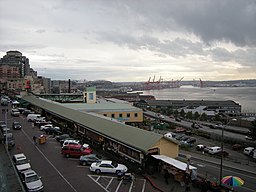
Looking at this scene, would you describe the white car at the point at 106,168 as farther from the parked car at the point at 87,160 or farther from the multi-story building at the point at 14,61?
the multi-story building at the point at 14,61

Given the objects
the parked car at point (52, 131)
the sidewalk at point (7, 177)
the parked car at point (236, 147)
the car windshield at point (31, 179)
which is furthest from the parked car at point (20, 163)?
the parked car at point (236, 147)

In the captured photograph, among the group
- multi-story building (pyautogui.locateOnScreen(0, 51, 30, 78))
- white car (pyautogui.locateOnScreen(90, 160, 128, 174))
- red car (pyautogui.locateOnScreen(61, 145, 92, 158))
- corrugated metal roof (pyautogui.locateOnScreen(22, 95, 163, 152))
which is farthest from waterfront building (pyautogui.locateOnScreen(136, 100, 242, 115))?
multi-story building (pyautogui.locateOnScreen(0, 51, 30, 78))

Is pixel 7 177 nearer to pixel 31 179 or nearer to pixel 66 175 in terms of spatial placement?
pixel 31 179

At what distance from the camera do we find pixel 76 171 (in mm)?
10000

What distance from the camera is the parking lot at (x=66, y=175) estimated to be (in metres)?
8.50

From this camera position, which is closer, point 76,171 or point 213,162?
point 76,171

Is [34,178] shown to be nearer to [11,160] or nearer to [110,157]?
[11,160]

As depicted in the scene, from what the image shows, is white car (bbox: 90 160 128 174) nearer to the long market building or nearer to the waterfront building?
the long market building

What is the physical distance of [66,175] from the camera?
953cm

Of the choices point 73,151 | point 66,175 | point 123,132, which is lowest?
point 66,175

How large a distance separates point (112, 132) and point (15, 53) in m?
96.3

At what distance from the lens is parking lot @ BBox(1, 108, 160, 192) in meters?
8.50

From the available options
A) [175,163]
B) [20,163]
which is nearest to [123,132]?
[175,163]

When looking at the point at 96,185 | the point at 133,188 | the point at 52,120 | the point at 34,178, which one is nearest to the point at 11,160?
the point at 34,178
